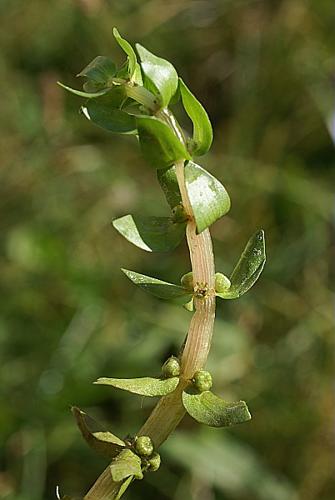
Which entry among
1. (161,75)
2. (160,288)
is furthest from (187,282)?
(161,75)

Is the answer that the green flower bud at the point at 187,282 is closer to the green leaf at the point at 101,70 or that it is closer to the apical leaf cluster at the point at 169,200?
the apical leaf cluster at the point at 169,200

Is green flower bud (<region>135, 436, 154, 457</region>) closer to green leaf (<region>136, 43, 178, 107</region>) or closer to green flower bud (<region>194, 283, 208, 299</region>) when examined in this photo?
green flower bud (<region>194, 283, 208, 299</region>)

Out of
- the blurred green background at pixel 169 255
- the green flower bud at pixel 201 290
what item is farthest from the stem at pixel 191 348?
the blurred green background at pixel 169 255

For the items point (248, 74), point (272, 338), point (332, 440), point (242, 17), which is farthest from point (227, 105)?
point (332, 440)

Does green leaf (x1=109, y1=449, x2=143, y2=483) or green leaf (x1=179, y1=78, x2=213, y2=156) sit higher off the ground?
green leaf (x1=179, y1=78, x2=213, y2=156)

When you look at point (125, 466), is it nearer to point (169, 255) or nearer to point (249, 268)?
point (249, 268)

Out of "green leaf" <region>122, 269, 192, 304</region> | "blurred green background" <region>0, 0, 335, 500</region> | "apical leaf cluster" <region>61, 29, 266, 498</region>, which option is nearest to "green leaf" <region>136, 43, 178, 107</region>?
"apical leaf cluster" <region>61, 29, 266, 498</region>
